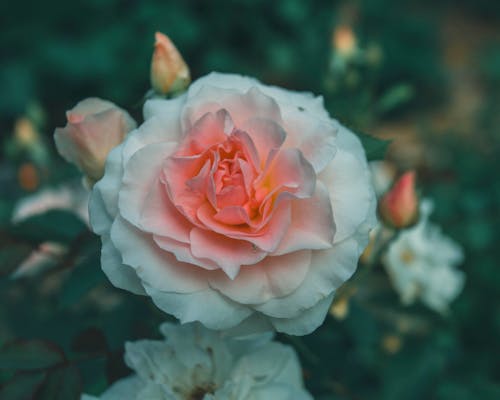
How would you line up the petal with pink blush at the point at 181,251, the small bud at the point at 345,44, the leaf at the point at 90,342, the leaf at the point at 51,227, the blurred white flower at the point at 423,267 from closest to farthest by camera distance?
1. the petal with pink blush at the point at 181,251
2. the leaf at the point at 90,342
3. the leaf at the point at 51,227
4. the blurred white flower at the point at 423,267
5. the small bud at the point at 345,44

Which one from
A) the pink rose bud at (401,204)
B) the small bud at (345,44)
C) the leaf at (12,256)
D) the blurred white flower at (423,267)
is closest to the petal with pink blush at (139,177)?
the leaf at (12,256)

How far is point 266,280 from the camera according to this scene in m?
0.47

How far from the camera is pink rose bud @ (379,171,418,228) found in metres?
0.71

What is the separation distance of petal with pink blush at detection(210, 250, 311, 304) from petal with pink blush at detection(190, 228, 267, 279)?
14mm

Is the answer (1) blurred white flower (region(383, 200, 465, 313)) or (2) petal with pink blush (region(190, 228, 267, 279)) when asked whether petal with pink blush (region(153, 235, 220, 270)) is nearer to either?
(2) petal with pink blush (region(190, 228, 267, 279))

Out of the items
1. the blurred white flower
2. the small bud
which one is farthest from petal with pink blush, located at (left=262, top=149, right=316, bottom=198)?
the small bud

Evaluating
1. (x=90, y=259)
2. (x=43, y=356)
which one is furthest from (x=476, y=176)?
(x=43, y=356)

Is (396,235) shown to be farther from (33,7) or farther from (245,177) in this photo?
(33,7)

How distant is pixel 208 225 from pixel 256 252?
0.04 metres

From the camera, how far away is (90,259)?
0.67 meters

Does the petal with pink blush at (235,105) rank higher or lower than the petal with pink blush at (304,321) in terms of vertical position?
higher

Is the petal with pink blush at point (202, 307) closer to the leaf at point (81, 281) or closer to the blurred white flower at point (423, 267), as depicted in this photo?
the leaf at point (81, 281)

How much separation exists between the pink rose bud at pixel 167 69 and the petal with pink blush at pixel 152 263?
6.8 inches

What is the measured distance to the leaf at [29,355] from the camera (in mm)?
536
